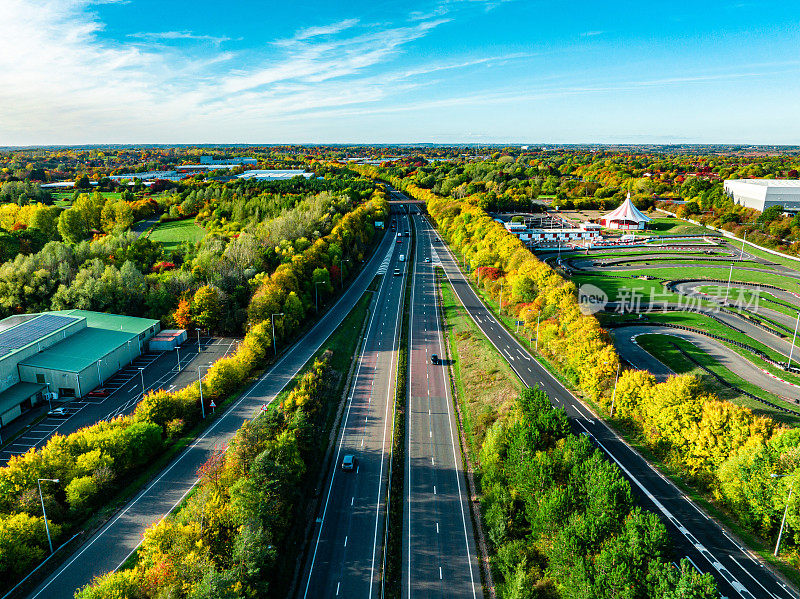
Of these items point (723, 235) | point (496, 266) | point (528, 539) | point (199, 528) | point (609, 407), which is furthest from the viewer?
point (723, 235)

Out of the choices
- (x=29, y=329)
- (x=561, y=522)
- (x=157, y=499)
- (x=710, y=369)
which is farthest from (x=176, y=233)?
(x=710, y=369)

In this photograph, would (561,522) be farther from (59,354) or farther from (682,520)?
(59,354)

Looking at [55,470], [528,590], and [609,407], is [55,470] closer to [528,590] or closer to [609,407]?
[528,590]

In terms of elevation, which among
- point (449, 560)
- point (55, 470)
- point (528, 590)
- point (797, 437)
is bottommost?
point (449, 560)

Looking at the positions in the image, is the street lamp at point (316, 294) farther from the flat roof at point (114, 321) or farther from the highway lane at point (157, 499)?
the flat roof at point (114, 321)

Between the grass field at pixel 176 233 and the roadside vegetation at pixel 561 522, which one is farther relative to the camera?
the grass field at pixel 176 233

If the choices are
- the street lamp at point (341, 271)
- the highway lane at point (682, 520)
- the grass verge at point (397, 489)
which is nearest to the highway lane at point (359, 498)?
the grass verge at point (397, 489)

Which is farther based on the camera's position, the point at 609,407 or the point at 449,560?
the point at 609,407

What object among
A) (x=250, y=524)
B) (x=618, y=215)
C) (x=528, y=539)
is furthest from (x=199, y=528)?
(x=618, y=215)
